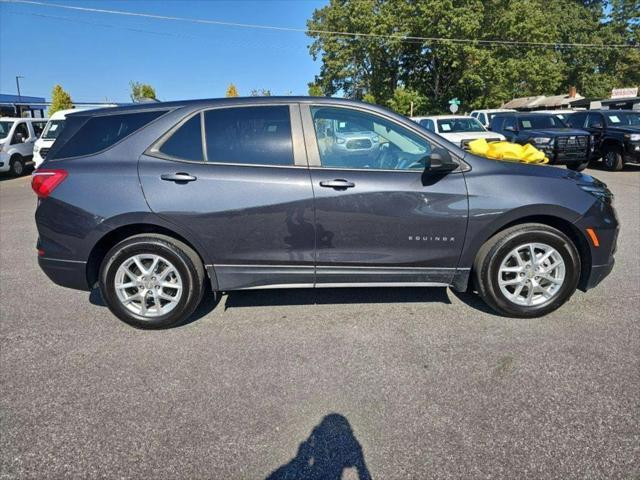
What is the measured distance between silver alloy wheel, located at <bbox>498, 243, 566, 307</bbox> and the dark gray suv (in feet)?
0.04

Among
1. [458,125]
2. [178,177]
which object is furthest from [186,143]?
[458,125]

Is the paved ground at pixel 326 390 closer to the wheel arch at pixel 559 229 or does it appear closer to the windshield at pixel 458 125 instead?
the wheel arch at pixel 559 229

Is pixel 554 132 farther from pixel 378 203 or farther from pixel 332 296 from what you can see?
pixel 378 203

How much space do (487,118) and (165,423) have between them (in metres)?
19.9

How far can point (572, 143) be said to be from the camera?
11.7 metres

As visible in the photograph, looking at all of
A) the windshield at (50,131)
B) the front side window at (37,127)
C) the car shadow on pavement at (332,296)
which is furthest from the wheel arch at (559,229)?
the front side window at (37,127)

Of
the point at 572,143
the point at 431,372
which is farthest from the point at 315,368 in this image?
the point at 572,143

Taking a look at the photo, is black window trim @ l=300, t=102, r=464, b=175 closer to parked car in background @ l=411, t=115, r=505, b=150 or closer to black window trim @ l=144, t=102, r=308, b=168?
black window trim @ l=144, t=102, r=308, b=168

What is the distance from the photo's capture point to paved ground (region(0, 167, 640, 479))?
6.84ft

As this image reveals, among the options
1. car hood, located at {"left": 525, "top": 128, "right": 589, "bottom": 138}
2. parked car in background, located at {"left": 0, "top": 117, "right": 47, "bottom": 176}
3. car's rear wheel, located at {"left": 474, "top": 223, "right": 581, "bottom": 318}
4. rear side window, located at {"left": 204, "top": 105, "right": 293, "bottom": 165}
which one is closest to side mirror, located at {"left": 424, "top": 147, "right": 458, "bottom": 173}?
car's rear wheel, located at {"left": 474, "top": 223, "right": 581, "bottom": 318}

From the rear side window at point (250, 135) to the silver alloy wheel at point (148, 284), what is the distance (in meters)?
0.94

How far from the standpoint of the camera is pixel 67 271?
330 centimetres

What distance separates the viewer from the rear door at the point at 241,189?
320 centimetres

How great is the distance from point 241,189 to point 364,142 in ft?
3.52
